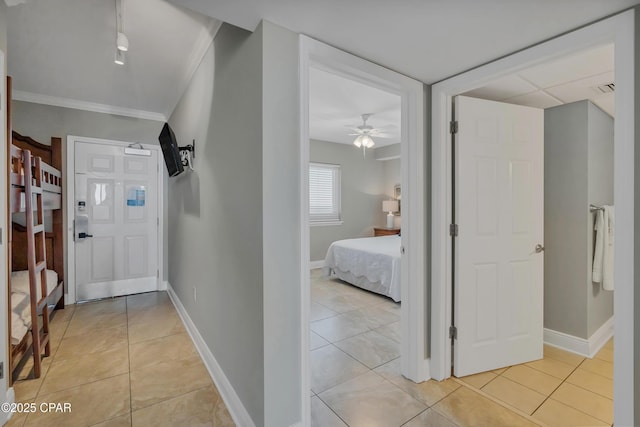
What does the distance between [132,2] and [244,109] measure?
103 cm

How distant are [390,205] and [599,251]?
4.04 meters

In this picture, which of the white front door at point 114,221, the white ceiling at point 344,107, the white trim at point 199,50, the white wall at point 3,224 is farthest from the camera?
the white front door at point 114,221

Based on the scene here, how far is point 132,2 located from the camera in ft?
5.82

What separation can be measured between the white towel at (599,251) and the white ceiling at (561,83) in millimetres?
1015

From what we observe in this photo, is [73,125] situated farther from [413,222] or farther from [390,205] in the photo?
[390,205]

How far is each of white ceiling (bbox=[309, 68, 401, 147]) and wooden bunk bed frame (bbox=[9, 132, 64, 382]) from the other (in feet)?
7.75

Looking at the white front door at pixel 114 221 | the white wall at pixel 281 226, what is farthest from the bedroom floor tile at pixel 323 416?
the white front door at pixel 114 221

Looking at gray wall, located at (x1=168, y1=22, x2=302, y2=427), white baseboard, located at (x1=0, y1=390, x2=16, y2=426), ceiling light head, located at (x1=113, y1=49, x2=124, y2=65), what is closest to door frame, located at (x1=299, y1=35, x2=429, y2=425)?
gray wall, located at (x1=168, y1=22, x2=302, y2=427)

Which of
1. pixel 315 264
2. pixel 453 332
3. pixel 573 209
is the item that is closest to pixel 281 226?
pixel 453 332

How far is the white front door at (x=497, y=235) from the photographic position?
2113mm

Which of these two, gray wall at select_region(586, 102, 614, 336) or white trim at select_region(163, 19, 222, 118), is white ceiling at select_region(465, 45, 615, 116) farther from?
white trim at select_region(163, 19, 222, 118)

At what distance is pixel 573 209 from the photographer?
2.55 metres

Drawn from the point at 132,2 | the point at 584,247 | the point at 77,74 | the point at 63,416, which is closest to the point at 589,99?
the point at 584,247

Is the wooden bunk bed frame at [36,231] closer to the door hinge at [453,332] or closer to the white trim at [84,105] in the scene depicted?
the white trim at [84,105]
